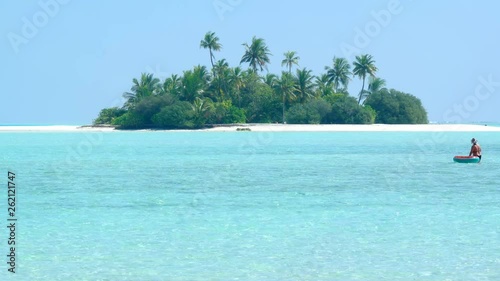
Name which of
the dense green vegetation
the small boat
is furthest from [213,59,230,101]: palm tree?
the small boat

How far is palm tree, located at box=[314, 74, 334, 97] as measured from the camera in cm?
10024

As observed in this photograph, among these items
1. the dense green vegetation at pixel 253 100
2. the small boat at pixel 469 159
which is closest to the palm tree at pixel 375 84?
the dense green vegetation at pixel 253 100

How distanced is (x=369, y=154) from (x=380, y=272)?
36.7 meters

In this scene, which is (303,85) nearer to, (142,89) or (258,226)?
Answer: (142,89)

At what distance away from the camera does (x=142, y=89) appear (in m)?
99.6

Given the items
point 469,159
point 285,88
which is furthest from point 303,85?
point 469,159

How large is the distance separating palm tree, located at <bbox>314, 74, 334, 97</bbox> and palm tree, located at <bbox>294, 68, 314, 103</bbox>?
1.70 meters

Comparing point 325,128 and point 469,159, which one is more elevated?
point 325,128

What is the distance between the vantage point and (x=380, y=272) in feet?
40.6

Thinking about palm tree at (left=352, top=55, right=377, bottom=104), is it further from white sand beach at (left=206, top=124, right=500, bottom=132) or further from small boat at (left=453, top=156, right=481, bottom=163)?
small boat at (left=453, top=156, right=481, bottom=163)

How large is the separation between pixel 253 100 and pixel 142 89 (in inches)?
588

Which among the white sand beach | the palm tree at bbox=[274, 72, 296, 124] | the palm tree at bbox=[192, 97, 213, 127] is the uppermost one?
the palm tree at bbox=[274, 72, 296, 124]

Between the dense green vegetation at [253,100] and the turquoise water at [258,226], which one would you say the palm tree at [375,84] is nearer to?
the dense green vegetation at [253,100]

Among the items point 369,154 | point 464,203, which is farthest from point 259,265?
point 369,154
